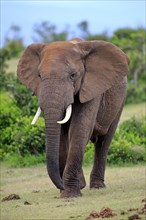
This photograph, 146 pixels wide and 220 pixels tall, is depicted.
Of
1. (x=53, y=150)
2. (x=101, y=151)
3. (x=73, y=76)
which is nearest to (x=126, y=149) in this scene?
(x=101, y=151)

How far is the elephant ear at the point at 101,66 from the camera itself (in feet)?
40.8

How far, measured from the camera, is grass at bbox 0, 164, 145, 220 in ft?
34.9

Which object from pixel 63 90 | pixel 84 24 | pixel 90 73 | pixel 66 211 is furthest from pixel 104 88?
pixel 84 24

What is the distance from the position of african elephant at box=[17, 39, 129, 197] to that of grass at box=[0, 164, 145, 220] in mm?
313

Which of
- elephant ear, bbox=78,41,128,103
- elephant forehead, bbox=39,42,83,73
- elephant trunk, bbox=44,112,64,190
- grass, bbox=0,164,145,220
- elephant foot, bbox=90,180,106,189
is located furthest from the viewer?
elephant foot, bbox=90,180,106,189

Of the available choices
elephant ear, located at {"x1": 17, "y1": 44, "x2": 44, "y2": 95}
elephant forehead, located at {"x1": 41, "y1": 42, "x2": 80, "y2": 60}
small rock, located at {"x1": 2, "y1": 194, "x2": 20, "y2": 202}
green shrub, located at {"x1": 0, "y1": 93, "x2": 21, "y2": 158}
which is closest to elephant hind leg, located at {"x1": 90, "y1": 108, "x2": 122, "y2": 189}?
small rock, located at {"x1": 2, "y1": 194, "x2": 20, "y2": 202}

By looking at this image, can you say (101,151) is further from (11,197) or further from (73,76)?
(73,76)

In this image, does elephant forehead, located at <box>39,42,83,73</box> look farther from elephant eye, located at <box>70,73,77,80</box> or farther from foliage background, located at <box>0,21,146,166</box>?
foliage background, located at <box>0,21,146,166</box>

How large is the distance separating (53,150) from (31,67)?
1890mm

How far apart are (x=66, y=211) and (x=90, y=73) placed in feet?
8.30

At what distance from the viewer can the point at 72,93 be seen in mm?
11859

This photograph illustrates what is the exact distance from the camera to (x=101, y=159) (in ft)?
45.3

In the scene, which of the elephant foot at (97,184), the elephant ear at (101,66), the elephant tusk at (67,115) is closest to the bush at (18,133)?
the elephant foot at (97,184)

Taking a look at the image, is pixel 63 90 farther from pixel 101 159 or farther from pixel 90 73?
pixel 101 159
